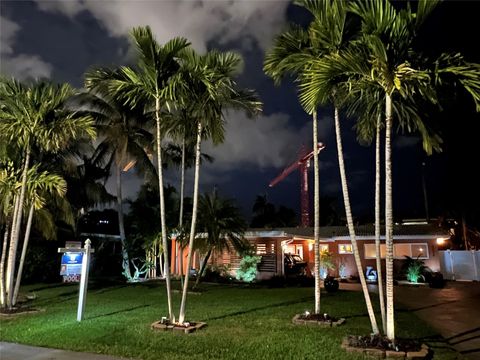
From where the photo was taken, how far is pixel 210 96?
347 inches

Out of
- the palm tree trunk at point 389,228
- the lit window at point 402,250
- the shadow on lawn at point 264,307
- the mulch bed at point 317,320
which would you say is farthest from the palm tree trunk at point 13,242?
the lit window at point 402,250

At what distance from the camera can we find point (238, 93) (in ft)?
31.2

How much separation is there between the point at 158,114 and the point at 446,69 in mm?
5813

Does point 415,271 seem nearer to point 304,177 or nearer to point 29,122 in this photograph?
point 29,122

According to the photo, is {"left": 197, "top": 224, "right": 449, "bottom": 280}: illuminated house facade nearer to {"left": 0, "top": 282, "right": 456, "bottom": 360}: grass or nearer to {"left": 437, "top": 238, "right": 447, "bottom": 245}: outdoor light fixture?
{"left": 437, "top": 238, "right": 447, "bottom": 245}: outdoor light fixture

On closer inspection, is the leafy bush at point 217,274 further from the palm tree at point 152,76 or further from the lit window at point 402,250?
the palm tree at point 152,76

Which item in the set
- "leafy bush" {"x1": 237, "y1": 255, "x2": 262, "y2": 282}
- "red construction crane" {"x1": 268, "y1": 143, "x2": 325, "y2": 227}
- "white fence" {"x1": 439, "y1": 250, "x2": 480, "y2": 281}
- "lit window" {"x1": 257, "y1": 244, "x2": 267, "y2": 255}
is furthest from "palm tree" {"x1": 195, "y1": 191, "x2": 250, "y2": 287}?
"red construction crane" {"x1": 268, "y1": 143, "x2": 325, "y2": 227}

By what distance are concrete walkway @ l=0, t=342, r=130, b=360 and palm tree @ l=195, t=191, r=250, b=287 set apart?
9.58 meters

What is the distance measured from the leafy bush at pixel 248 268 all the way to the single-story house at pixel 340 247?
51.5 inches

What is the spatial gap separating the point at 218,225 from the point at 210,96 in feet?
29.3

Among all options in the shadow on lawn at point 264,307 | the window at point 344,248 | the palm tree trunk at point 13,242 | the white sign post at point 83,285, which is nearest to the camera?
the white sign post at point 83,285

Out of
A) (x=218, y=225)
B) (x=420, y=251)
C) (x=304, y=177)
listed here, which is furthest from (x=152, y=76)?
(x=304, y=177)

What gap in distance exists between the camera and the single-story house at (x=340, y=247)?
21.6 metres

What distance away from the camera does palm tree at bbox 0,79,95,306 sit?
1082cm
